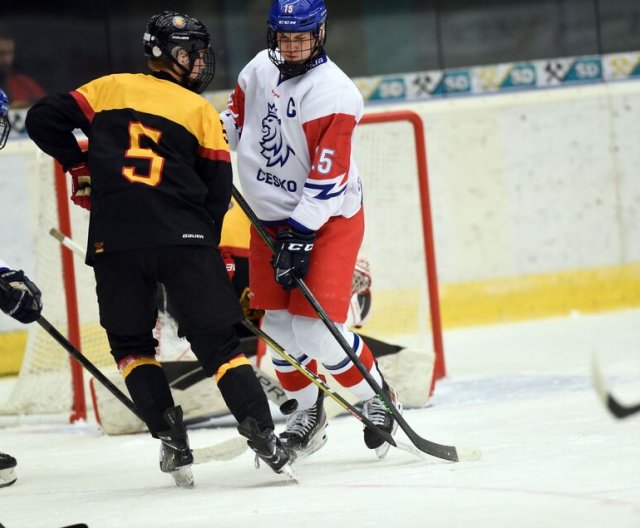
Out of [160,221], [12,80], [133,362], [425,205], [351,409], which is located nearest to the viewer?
[160,221]

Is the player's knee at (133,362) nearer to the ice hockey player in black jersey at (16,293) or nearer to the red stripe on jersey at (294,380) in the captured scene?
the ice hockey player in black jersey at (16,293)

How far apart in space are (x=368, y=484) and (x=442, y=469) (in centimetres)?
25

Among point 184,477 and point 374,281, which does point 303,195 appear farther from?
point 374,281

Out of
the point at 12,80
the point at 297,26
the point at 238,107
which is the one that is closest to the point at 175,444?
the point at 238,107

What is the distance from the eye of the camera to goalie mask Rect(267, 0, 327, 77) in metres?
3.46

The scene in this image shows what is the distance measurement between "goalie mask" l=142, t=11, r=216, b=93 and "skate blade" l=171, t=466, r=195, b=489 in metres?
0.96

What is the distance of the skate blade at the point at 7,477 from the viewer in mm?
3613

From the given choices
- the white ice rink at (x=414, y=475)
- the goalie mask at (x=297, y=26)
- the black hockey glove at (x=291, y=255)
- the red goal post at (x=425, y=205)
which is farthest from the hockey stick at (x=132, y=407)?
the red goal post at (x=425, y=205)

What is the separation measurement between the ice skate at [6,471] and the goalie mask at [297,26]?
4.20 ft

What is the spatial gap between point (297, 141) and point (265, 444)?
0.83 meters

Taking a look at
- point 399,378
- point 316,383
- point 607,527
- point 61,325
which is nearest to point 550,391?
point 399,378

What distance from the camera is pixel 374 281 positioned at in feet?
18.6

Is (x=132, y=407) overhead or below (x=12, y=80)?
below

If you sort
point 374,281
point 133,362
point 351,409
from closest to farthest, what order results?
point 133,362 → point 351,409 → point 374,281
